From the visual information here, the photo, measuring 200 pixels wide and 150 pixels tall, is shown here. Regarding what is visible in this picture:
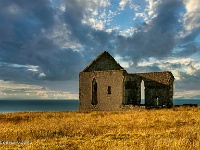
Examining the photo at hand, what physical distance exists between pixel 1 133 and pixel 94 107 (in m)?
25.4

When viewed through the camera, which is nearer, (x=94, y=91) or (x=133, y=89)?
(x=133, y=89)

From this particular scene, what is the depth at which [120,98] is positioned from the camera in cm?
4088

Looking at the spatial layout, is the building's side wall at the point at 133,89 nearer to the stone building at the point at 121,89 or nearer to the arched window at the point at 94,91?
the stone building at the point at 121,89

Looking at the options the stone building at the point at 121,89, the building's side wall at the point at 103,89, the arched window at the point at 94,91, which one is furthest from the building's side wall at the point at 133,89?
the arched window at the point at 94,91

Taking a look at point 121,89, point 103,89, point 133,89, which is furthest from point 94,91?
point 133,89

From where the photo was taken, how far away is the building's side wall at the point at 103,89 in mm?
41000

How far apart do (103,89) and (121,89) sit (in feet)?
9.85

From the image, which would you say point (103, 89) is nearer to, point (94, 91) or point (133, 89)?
point (94, 91)

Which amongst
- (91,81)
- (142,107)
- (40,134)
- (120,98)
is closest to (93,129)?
(40,134)

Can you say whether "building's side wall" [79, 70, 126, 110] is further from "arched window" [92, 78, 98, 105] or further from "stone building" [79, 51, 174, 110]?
"arched window" [92, 78, 98, 105]

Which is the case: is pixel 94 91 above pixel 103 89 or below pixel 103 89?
below

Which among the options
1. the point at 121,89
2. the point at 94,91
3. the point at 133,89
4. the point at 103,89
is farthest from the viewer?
the point at 94,91

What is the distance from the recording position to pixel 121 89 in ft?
134

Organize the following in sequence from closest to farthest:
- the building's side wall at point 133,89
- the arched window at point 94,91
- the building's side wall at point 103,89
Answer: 1. the building's side wall at point 103,89
2. the building's side wall at point 133,89
3. the arched window at point 94,91
